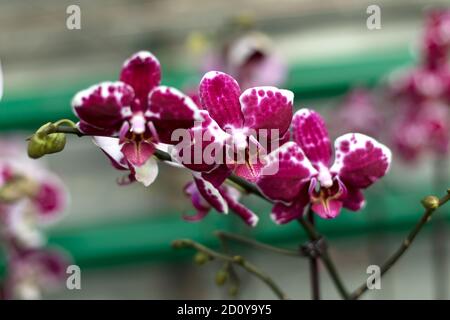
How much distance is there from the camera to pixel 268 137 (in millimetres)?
450

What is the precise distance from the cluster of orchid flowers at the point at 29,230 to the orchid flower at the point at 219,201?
10.4 inches

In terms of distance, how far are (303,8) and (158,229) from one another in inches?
45.2

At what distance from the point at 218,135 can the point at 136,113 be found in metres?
0.05

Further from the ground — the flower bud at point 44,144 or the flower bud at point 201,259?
the flower bud at point 44,144

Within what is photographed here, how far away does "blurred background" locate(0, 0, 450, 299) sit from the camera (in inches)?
59.2

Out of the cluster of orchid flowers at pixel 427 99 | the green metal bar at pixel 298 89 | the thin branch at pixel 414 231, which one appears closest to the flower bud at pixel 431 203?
the thin branch at pixel 414 231

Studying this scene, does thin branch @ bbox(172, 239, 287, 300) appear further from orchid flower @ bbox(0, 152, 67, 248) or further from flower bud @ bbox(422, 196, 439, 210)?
orchid flower @ bbox(0, 152, 67, 248)

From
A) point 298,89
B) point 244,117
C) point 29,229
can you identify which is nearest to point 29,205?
point 29,229

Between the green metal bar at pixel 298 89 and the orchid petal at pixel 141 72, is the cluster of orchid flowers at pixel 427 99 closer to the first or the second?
the green metal bar at pixel 298 89

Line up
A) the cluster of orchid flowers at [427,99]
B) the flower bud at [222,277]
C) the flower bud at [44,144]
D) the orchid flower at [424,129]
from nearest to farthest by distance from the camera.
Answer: the flower bud at [44,144] → the flower bud at [222,277] → the cluster of orchid flowers at [427,99] → the orchid flower at [424,129]

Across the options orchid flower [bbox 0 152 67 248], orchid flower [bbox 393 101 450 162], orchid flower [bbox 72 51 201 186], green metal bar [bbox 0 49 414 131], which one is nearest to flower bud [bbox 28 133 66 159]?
orchid flower [bbox 72 51 201 186]

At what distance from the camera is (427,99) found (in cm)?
102

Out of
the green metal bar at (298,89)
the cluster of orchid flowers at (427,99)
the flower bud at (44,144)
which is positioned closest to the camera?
the flower bud at (44,144)

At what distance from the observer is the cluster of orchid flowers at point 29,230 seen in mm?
792
